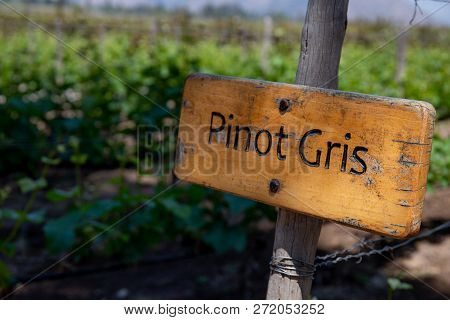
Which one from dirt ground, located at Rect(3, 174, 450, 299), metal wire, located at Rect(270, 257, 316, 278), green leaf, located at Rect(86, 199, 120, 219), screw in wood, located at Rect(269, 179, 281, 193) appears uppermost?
screw in wood, located at Rect(269, 179, 281, 193)

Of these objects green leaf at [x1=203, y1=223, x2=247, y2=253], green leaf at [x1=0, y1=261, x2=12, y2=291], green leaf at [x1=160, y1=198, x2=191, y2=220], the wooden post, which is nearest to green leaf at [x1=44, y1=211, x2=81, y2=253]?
green leaf at [x1=0, y1=261, x2=12, y2=291]

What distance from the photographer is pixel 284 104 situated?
1.32 metres

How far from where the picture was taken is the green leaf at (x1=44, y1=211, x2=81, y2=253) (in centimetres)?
270

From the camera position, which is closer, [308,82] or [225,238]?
[308,82]

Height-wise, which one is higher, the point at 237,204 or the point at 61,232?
the point at 237,204

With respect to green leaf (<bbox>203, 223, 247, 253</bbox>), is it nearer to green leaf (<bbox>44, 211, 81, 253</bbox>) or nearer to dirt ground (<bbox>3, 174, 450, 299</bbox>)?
dirt ground (<bbox>3, 174, 450, 299</bbox>)

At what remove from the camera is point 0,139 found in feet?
14.1

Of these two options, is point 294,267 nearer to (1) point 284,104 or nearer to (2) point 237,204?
(1) point 284,104

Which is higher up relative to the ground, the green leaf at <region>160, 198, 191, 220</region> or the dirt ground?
the green leaf at <region>160, 198, 191, 220</region>

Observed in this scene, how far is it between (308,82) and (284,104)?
0.12 meters

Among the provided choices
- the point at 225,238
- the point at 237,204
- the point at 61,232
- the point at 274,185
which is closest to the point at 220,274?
the point at 225,238

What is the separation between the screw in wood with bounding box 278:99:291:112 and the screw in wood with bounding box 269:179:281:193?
17cm

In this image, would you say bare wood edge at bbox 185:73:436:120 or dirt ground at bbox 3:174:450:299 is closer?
bare wood edge at bbox 185:73:436:120

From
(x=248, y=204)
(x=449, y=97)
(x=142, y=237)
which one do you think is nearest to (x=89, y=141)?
(x=142, y=237)
